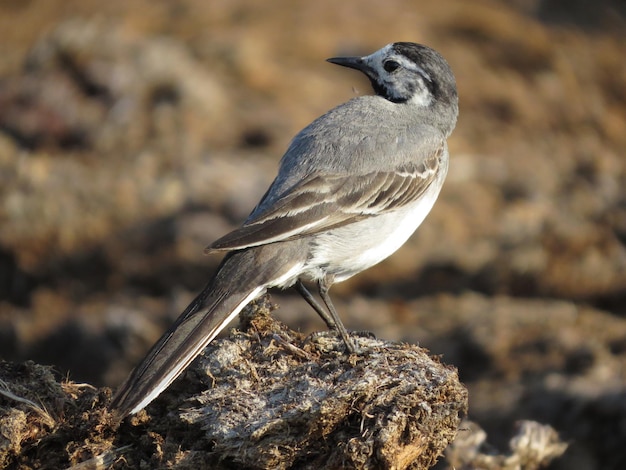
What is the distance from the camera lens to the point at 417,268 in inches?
475

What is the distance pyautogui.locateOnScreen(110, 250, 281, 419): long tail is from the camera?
5246mm

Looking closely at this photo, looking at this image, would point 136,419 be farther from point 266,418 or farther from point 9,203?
point 9,203

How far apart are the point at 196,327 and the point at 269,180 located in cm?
684

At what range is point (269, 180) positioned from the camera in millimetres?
12312

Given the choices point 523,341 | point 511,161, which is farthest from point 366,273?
point 511,161

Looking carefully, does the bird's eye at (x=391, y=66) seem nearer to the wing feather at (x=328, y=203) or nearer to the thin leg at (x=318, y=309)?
the wing feather at (x=328, y=203)

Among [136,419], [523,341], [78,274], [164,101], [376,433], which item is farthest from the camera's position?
[164,101]

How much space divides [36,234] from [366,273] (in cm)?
438

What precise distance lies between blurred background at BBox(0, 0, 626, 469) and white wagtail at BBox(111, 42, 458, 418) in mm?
3208

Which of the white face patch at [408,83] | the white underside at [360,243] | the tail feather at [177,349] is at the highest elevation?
the white face patch at [408,83]

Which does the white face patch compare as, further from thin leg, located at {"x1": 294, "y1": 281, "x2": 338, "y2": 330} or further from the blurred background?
the blurred background

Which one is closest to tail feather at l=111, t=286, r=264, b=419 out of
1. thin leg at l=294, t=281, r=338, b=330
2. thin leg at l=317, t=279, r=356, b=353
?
thin leg at l=317, t=279, r=356, b=353

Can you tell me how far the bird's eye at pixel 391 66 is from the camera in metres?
7.56

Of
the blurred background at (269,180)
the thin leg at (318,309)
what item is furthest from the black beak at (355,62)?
the blurred background at (269,180)
